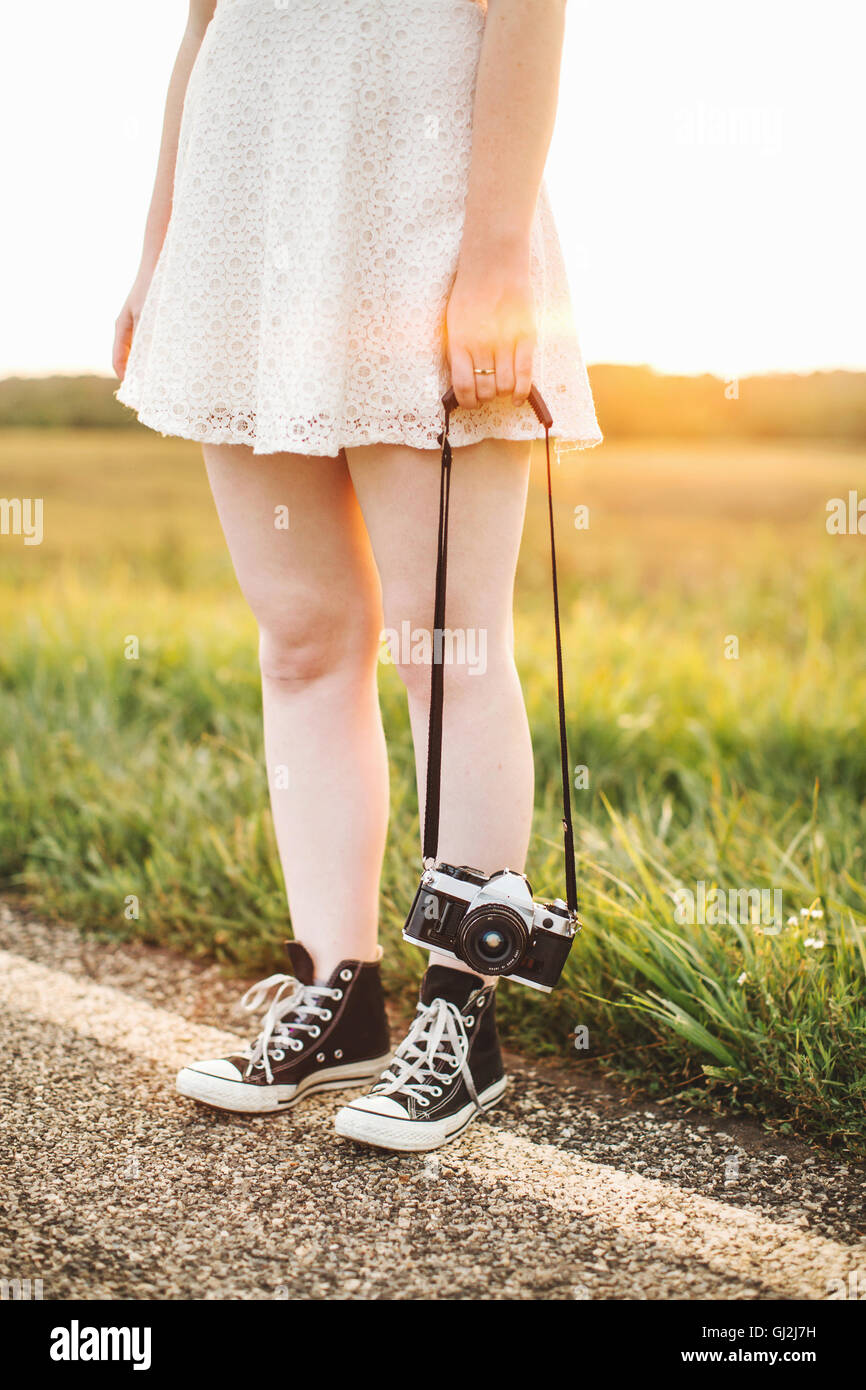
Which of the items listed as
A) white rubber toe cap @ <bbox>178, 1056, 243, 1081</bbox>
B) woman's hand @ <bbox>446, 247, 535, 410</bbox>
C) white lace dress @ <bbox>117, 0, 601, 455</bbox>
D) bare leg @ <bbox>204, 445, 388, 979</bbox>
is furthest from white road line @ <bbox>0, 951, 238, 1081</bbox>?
woman's hand @ <bbox>446, 247, 535, 410</bbox>

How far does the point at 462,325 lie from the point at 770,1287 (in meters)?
1.04

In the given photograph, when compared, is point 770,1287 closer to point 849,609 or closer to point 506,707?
point 506,707

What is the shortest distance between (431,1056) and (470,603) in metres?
0.57

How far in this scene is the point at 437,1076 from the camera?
140cm

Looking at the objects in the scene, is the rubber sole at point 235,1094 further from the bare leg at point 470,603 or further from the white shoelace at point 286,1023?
the bare leg at point 470,603

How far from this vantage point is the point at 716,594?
4.61m

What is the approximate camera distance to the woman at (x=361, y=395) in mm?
1269

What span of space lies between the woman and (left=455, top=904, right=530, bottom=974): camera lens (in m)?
0.10

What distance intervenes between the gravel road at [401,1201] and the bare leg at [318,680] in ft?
0.93

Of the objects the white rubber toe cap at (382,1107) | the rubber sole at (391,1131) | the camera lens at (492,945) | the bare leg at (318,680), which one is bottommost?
the rubber sole at (391,1131)

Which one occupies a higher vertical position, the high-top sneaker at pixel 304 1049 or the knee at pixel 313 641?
the knee at pixel 313 641

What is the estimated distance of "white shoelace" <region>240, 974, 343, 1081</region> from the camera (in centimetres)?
148

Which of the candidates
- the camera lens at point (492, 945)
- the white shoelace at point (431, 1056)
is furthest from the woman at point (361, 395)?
the camera lens at point (492, 945)

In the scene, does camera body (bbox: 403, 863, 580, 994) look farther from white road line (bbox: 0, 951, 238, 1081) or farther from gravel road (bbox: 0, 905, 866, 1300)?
white road line (bbox: 0, 951, 238, 1081)
